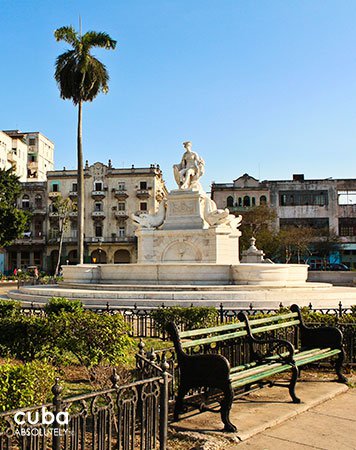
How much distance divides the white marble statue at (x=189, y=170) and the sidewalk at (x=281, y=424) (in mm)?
17502

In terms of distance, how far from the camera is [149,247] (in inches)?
921

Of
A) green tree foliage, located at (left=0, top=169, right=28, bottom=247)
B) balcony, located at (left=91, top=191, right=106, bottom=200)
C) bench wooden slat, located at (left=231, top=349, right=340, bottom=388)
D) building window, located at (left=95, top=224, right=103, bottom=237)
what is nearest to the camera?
bench wooden slat, located at (left=231, top=349, right=340, bottom=388)

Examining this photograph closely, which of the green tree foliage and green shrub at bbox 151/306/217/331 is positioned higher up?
the green tree foliage

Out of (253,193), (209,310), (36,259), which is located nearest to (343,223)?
(253,193)

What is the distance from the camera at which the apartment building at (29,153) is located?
70.2 meters

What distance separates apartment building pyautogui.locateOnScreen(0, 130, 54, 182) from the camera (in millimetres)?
70250

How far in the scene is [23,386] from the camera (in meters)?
4.73

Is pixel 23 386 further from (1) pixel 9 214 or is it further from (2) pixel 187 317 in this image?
(1) pixel 9 214

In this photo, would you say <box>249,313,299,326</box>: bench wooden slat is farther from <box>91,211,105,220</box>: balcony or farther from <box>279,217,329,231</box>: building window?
<box>91,211,105,220</box>: balcony

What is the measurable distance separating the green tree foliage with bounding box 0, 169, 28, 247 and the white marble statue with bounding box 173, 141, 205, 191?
708 inches

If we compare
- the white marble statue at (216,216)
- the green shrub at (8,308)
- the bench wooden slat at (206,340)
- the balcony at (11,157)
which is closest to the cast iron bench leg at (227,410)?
the bench wooden slat at (206,340)

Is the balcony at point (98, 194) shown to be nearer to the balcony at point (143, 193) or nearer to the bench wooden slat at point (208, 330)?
the balcony at point (143, 193)

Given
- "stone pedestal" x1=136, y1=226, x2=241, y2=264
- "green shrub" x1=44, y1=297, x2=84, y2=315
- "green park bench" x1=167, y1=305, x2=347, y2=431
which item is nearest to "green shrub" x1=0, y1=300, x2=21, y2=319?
"green shrub" x1=44, y1=297, x2=84, y2=315

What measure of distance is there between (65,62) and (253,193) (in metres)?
38.0
